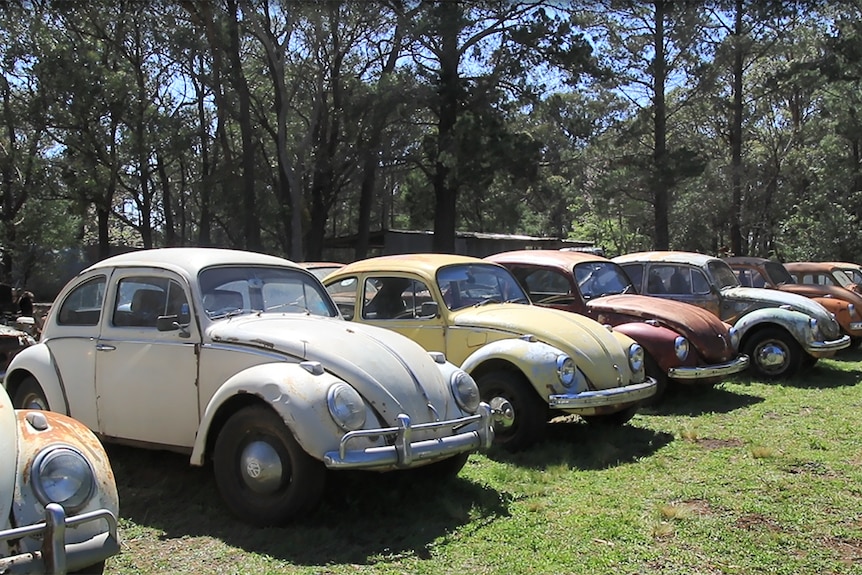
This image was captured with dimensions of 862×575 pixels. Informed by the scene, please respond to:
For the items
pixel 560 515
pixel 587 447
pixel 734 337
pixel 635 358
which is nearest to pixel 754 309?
pixel 734 337

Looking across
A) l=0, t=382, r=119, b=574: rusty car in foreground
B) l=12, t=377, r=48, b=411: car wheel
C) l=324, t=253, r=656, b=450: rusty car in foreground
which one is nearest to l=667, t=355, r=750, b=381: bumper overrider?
l=324, t=253, r=656, b=450: rusty car in foreground

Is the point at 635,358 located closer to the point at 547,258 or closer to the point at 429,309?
the point at 429,309

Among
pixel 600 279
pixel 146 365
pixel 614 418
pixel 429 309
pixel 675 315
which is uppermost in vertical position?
pixel 600 279

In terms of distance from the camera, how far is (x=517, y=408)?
6441 mm

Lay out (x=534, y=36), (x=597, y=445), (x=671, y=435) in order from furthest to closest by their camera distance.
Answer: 1. (x=534, y=36)
2. (x=671, y=435)
3. (x=597, y=445)

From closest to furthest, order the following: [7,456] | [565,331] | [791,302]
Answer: [7,456] < [565,331] < [791,302]

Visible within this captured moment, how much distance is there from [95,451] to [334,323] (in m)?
2.24

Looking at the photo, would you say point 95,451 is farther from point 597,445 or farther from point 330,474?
→ point 597,445

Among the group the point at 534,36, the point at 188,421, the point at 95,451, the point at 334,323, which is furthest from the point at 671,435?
the point at 534,36

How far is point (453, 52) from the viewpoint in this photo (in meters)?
24.5

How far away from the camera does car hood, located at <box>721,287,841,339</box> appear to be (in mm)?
10844

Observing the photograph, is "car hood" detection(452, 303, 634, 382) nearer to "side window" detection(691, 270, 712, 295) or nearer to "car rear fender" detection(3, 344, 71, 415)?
"car rear fender" detection(3, 344, 71, 415)

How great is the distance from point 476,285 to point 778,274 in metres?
8.32

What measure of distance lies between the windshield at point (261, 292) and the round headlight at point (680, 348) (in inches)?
160
